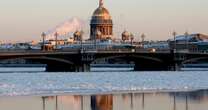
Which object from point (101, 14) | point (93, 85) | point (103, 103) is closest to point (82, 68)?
point (93, 85)

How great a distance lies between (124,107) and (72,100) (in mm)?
4667

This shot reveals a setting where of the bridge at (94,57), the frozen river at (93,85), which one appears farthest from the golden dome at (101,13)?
the frozen river at (93,85)

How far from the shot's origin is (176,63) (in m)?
99.9

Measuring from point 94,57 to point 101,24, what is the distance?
92.5 metres

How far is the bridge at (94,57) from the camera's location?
294ft

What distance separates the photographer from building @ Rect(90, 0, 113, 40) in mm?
189625

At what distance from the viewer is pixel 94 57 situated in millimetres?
97438

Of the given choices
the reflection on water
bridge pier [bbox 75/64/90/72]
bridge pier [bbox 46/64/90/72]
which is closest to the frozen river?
the reflection on water

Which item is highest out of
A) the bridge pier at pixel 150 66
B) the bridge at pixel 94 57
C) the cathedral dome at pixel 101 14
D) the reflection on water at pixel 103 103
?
the cathedral dome at pixel 101 14

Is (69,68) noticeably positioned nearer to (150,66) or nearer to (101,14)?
(150,66)

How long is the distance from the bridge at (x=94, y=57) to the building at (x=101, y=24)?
8257cm

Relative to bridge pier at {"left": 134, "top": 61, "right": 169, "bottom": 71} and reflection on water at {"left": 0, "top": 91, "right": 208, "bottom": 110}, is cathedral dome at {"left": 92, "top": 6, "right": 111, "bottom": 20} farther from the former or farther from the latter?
reflection on water at {"left": 0, "top": 91, "right": 208, "bottom": 110}

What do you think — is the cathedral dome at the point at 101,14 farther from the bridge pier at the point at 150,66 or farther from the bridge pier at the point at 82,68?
the bridge pier at the point at 82,68

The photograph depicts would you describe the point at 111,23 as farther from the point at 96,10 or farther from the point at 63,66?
the point at 63,66
